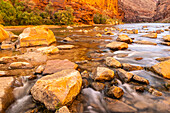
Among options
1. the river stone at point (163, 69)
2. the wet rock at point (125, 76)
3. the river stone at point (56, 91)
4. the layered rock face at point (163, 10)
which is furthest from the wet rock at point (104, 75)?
the layered rock face at point (163, 10)

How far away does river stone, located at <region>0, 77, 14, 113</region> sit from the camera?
6.92 ft

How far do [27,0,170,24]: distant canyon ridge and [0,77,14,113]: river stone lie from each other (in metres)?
55.7

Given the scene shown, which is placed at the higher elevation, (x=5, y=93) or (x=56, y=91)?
(x=56, y=91)

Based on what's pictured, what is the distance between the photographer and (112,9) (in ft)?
437

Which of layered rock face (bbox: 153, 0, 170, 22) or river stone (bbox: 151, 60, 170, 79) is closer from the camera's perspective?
river stone (bbox: 151, 60, 170, 79)

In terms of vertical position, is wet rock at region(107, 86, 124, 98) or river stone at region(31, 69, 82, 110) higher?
river stone at region(31, 69, 82, 110)

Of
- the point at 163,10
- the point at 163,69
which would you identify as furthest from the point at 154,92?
the point at 163,10

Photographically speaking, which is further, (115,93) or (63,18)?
(63,18)

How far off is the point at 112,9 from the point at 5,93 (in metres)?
150

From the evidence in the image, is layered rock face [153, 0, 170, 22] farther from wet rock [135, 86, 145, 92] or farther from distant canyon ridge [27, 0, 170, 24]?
wet rock [135, 86, 145, 92]

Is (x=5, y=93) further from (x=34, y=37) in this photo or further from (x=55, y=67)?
(x=34, y=37)

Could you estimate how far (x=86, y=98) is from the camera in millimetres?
2527

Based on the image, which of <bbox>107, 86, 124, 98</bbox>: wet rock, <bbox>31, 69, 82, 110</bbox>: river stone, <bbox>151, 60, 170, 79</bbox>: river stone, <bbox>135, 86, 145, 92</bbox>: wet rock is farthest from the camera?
<bbox>151, 60, 170, 79</bbox>: river stone

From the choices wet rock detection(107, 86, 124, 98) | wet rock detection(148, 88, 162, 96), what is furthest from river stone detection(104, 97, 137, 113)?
wet rock detection(148, 88, 162, 96)
